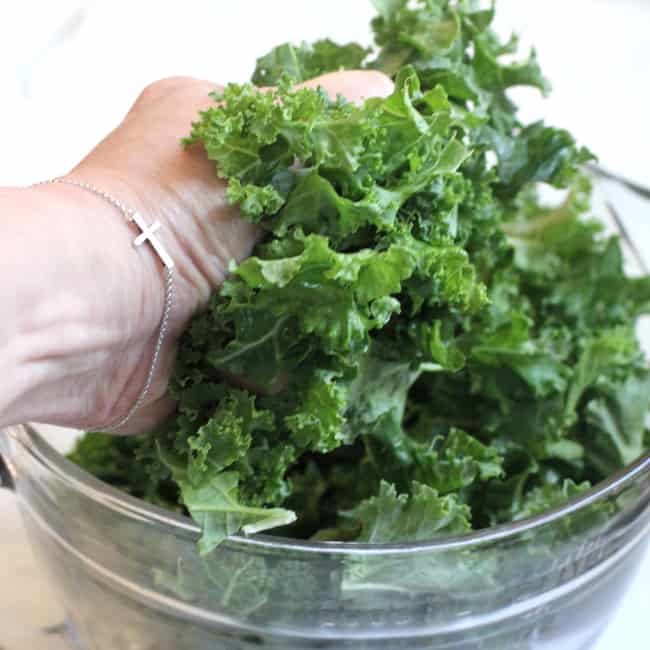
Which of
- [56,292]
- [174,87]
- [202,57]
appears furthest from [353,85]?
[202,57]

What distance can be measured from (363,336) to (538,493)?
0.30 meters

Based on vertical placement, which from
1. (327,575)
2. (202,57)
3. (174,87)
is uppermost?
(174,87)

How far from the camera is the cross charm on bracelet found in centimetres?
63

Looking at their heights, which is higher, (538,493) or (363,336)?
(363,336)

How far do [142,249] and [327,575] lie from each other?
25cm

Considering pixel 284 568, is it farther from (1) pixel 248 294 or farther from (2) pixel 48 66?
(2) pixel 48 66

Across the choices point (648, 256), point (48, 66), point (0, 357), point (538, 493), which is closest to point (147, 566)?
point (0, 357)

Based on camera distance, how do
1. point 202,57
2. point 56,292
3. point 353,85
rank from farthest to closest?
point 202,57 < point 353,85 < point 56,292

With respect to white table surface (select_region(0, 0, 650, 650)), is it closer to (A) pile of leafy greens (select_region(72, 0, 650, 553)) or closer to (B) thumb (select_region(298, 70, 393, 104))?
(A) pile of leafy greens (select_region(72, 0, 650, 553))

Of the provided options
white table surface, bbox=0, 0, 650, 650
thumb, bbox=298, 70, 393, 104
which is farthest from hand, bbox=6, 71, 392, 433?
white table surface, bbox=0, 0, 650, 650

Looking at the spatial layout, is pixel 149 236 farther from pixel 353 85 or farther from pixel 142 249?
pixel 353 85

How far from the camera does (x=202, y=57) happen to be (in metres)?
1.53

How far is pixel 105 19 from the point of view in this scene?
5.44 feet

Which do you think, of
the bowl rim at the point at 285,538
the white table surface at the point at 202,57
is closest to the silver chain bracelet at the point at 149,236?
the bowl rim at the point at 285,538
